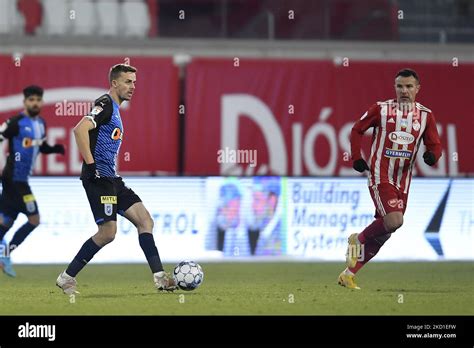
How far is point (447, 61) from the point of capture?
20531 mm

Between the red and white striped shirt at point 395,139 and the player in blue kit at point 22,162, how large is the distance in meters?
4.34

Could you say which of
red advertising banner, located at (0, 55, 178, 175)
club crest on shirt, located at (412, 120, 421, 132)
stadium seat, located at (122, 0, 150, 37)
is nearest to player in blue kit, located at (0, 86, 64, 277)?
club crest on shirt, located at (412, 120, 421, 132)

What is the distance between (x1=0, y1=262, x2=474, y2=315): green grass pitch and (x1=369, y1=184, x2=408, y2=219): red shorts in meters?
0.76

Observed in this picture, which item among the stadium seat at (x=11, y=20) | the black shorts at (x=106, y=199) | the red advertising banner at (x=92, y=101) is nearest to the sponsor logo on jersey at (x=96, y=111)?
the black shorts at (x=106, y=199)

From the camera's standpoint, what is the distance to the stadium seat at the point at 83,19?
66.2ft

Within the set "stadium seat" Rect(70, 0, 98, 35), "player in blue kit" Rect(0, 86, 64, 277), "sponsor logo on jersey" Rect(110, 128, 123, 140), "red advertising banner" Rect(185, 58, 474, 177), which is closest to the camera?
"sponsor logo on jersey" Rect(110, 128, 123, 140)

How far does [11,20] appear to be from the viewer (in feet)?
65.4

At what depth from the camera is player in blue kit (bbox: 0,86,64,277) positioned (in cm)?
1329

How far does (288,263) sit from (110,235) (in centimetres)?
591

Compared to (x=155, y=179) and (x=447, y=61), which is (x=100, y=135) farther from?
(x=447, y=61)

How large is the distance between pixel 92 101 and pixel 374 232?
10134 millimetres

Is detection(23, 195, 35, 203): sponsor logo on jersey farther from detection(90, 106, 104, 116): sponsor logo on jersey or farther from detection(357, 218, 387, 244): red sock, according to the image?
detection(357, 218, 387, 244): red sock
